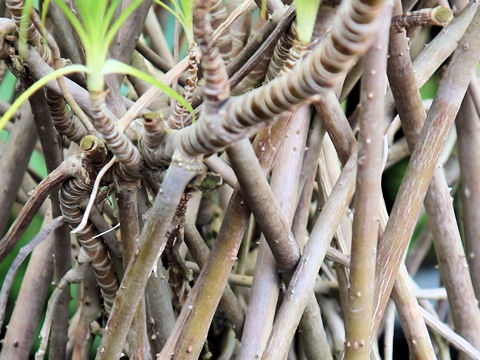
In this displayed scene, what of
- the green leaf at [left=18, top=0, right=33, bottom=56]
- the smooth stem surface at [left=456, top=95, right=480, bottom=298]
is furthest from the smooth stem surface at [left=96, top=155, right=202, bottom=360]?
the smooth stem surface at [left=456, top=95, right=480, bottom=298]

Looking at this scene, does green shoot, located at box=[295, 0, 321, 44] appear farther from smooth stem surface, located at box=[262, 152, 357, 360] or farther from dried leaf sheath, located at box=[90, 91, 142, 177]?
smooth stem surface, located at box=[262, 152, 357, 360]

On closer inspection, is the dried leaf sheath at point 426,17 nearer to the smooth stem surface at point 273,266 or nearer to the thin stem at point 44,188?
the smooth stem surface at point 273,266

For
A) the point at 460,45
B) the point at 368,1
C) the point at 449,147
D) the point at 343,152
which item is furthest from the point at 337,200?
the point at 449,147

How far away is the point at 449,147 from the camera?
77 cm

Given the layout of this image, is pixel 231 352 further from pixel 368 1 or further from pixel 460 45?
pixel 368 1

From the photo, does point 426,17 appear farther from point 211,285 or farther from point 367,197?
point 211,285

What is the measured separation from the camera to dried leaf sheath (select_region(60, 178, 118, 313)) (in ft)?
1.23

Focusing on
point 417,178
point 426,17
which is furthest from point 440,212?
point 426,17

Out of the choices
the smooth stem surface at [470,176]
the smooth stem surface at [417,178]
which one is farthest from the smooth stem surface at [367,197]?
the smooth stem surface at [470,176]

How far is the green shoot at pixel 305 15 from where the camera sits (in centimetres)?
24

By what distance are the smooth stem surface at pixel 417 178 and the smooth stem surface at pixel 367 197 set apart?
0.11 feet

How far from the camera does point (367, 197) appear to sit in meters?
0.35

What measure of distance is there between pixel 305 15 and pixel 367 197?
0.47 ft

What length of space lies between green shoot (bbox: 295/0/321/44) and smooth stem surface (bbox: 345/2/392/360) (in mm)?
53
